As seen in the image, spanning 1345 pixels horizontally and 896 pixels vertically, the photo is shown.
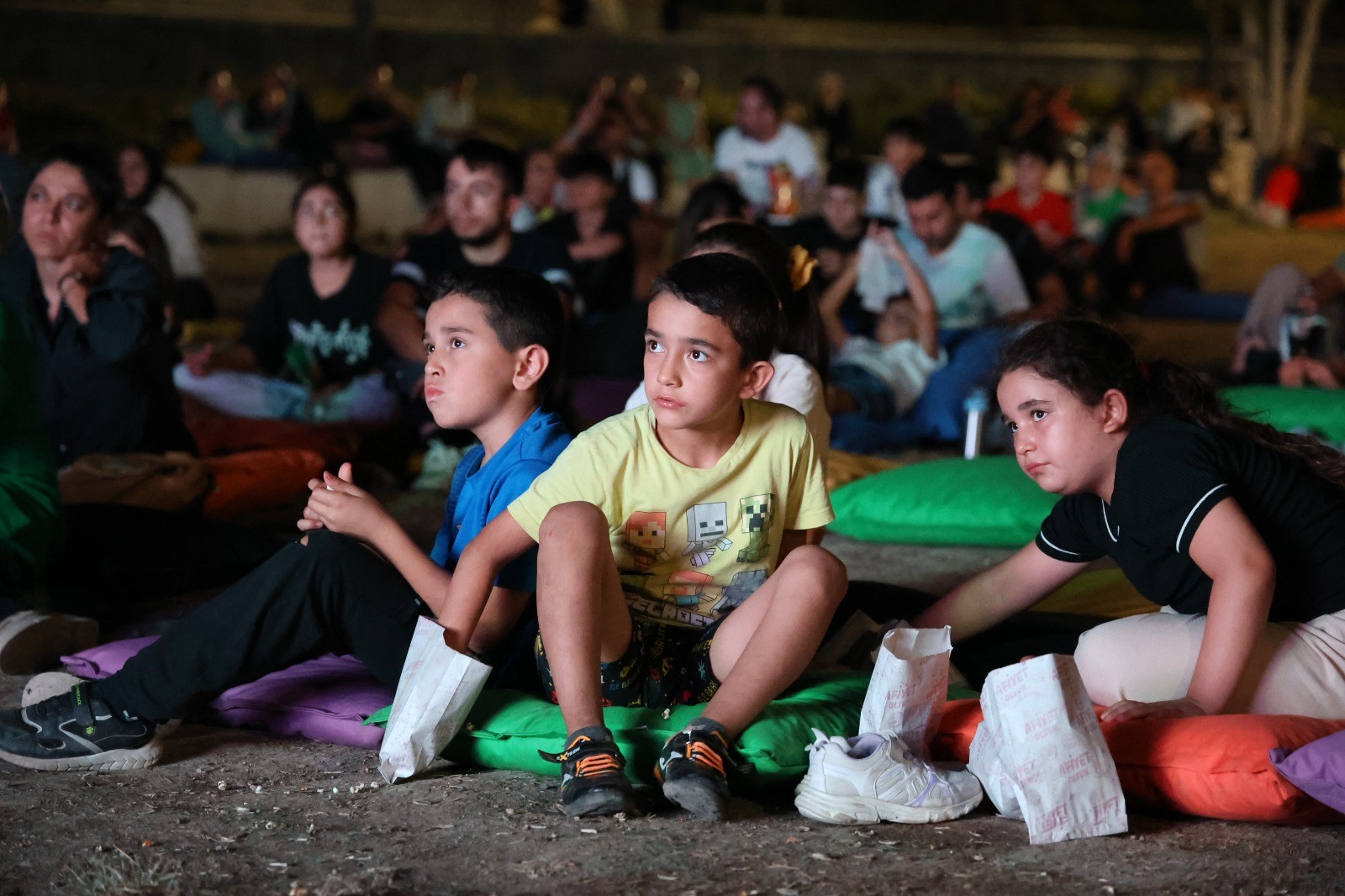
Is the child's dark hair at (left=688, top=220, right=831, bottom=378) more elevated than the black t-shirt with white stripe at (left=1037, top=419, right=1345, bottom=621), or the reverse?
the child's dark hair at (left=688, top=220, right=831, bottom=378)

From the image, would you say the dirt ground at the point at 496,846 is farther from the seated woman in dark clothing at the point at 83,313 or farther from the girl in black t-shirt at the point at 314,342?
the girl in black t-shirt at the point at 314,342

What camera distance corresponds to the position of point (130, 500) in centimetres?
429

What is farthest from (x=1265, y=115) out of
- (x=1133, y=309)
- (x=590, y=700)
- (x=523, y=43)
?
(x=590, y=700)

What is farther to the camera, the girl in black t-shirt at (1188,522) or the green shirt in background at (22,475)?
the green shirt in background at (22,475)

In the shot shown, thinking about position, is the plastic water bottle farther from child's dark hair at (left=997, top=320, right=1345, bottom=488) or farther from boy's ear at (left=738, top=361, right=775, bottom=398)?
boy's ear at (left=738, top=361, right=775, bottom=398)

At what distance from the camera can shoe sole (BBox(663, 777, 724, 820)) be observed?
2.43 metres

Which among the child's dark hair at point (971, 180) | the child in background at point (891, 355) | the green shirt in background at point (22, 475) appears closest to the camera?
the green shirt in background at point (22, 475)

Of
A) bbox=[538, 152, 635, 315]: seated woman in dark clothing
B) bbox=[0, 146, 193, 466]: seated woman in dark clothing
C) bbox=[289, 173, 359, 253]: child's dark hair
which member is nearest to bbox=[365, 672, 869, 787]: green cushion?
bbox=[0, 146, 193, 466]: seated woman in dark clothing

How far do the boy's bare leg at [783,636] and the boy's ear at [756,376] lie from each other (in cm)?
36

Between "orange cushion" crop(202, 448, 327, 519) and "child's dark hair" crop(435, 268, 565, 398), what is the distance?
6.96 ft

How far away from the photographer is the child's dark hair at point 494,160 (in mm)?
5871

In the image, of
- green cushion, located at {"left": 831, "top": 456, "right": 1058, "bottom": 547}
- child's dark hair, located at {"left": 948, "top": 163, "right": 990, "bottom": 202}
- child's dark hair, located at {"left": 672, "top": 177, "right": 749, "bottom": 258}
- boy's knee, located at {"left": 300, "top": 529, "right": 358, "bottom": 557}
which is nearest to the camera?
boy's knee, located at {"left": 300, "top": 529, "right": 358, "bottom": 557}

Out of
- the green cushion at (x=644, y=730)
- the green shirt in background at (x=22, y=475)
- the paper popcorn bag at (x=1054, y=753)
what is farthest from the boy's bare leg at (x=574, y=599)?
the green shirt in background at (x=22, y=475)

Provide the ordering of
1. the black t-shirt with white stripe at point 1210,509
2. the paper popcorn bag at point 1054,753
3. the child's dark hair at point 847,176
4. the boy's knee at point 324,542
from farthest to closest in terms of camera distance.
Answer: the child's dark hair at point 847,176
the boy's knee at point 324,542
the black t-shirt with white stripe at point 1210,509
the paper popcorn bag at point 1054,753
